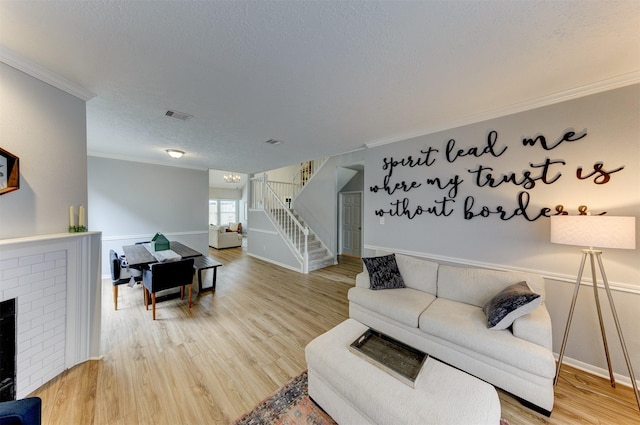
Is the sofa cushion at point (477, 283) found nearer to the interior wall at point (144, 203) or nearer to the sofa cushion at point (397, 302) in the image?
the sofa cushion at point (397, 302)

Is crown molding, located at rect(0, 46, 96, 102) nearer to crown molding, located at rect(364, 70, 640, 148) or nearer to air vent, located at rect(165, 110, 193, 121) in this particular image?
air vent, located at rect(165, 110, 193, 121)

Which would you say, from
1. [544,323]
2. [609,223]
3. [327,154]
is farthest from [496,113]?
[327,154]

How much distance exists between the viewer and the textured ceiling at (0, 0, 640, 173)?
1.28 meters

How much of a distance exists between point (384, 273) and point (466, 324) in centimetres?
98

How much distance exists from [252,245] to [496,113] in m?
6.23

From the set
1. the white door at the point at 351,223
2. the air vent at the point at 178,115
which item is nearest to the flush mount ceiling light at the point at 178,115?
the air vent at the point at 178,115

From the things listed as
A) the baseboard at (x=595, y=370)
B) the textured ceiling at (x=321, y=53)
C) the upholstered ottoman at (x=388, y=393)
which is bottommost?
the baseboard at (x=595, y=370)

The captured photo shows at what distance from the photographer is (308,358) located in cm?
161

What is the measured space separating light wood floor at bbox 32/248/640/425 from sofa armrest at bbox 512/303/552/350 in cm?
53

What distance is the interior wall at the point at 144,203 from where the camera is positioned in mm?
4652

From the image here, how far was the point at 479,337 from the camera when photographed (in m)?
1.80

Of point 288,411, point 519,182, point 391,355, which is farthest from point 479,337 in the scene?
point 519,182

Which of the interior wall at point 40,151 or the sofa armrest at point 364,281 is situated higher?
the interior wall at point 40,151

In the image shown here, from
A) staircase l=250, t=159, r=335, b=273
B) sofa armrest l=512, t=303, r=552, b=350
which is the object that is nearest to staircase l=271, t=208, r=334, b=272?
staircase l=250, t=159, r=335, b=273
